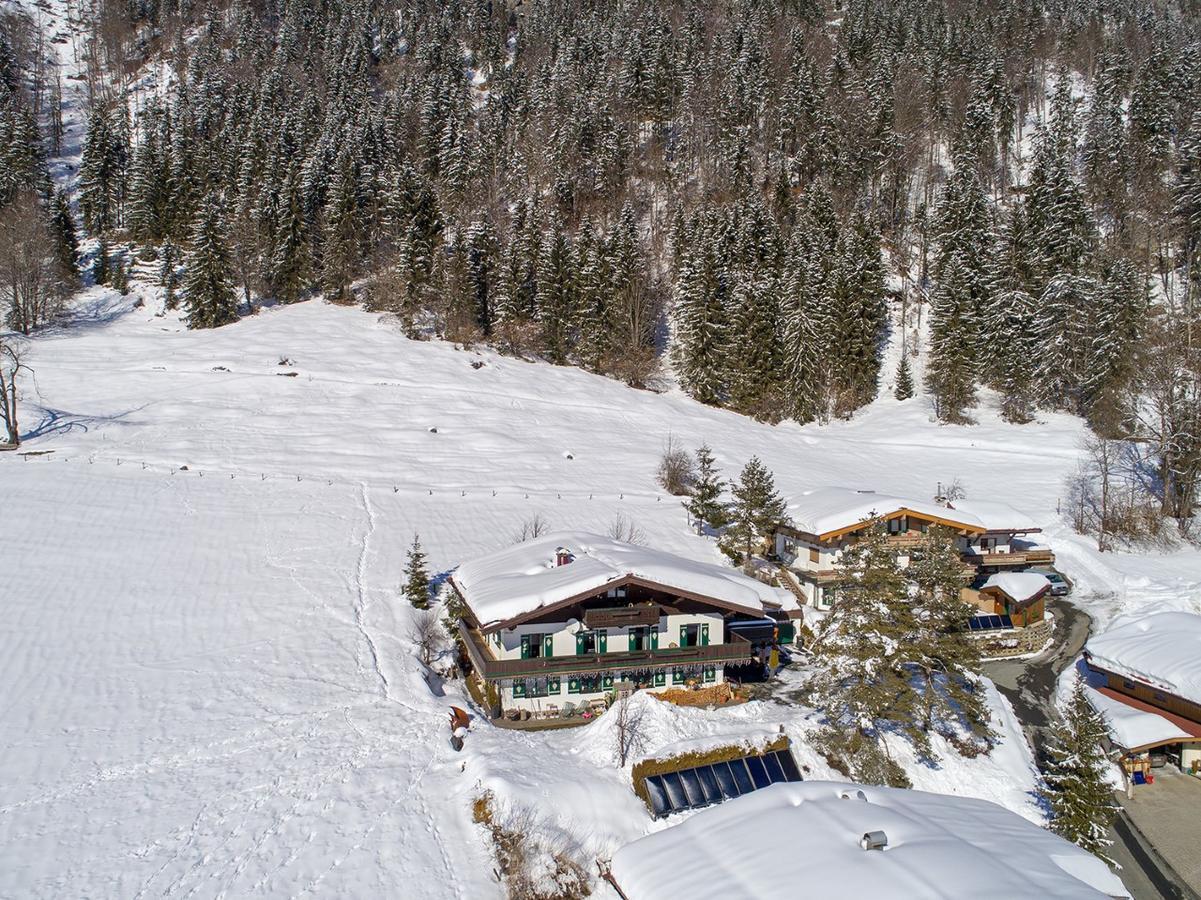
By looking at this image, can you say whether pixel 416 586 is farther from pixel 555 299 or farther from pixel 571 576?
pixel 555 299

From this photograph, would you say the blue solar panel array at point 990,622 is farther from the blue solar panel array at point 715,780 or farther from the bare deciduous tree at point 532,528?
the bare deciduous tree at point 532,528

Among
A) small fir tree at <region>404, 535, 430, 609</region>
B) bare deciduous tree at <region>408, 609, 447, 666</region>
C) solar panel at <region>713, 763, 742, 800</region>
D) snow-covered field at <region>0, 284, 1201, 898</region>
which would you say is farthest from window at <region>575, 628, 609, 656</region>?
small fir tree at <region>404, 535, 430, 609</region>

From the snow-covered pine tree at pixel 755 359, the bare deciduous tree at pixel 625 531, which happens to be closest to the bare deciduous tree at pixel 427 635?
the bare deciduous tree at pixel 625 531

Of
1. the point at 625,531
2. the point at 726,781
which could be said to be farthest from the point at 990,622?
the point at 726,781

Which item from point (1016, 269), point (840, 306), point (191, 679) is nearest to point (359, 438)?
point (191, 679)

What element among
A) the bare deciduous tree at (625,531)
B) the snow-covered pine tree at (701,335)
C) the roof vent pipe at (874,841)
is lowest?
the bare deciduous tree at (625,531)

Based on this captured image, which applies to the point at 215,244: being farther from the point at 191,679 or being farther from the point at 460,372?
the point at 191,679
